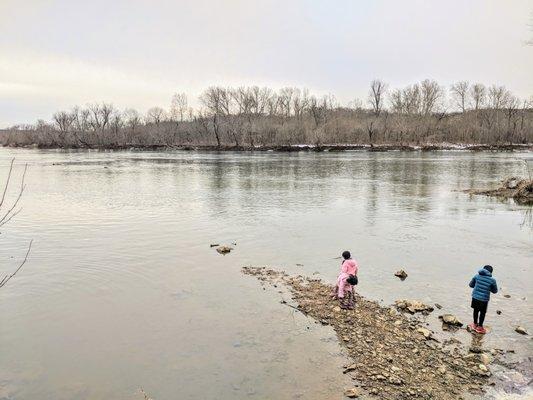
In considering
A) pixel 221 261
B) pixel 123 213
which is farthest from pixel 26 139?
pixel 221 261

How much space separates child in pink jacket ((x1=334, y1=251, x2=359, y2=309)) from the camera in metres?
12.0

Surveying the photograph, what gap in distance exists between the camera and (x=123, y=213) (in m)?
26.0

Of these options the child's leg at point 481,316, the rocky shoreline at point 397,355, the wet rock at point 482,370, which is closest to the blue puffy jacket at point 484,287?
the child's leg at point 481,316

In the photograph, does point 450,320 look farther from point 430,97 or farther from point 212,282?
point 430,97

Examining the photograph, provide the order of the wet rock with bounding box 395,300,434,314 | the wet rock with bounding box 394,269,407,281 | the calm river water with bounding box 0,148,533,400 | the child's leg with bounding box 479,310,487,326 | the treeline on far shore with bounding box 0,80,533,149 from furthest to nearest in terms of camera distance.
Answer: the treeline on far shore with bounding box 0,80,533,149 < the wet rock with bounding box 394,269,407,281 < the wet rock with bounding box 395,300,434,314 < the child's leg with bounding box 479,310,487,326 < the calm river water with bounding box 0,148,533,400

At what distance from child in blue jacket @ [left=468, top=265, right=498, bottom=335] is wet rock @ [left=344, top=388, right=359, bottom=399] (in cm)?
420

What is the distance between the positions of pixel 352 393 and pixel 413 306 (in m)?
4.63

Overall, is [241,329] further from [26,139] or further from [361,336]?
[26,139]

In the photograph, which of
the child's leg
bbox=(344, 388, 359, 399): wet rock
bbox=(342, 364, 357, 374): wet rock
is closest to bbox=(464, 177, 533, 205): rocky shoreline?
the child's leg

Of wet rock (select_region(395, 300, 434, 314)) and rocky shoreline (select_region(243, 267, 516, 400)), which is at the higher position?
wet rock (select_region(395, 300, 434, 314))

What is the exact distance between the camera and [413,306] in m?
12.0

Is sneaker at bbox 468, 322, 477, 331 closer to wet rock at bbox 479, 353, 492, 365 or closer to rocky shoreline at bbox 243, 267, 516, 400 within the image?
rocky shoreline at bbox 243, 267, 516, 400

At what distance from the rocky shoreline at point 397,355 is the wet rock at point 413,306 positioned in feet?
0.09

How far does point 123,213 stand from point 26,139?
162 metres
